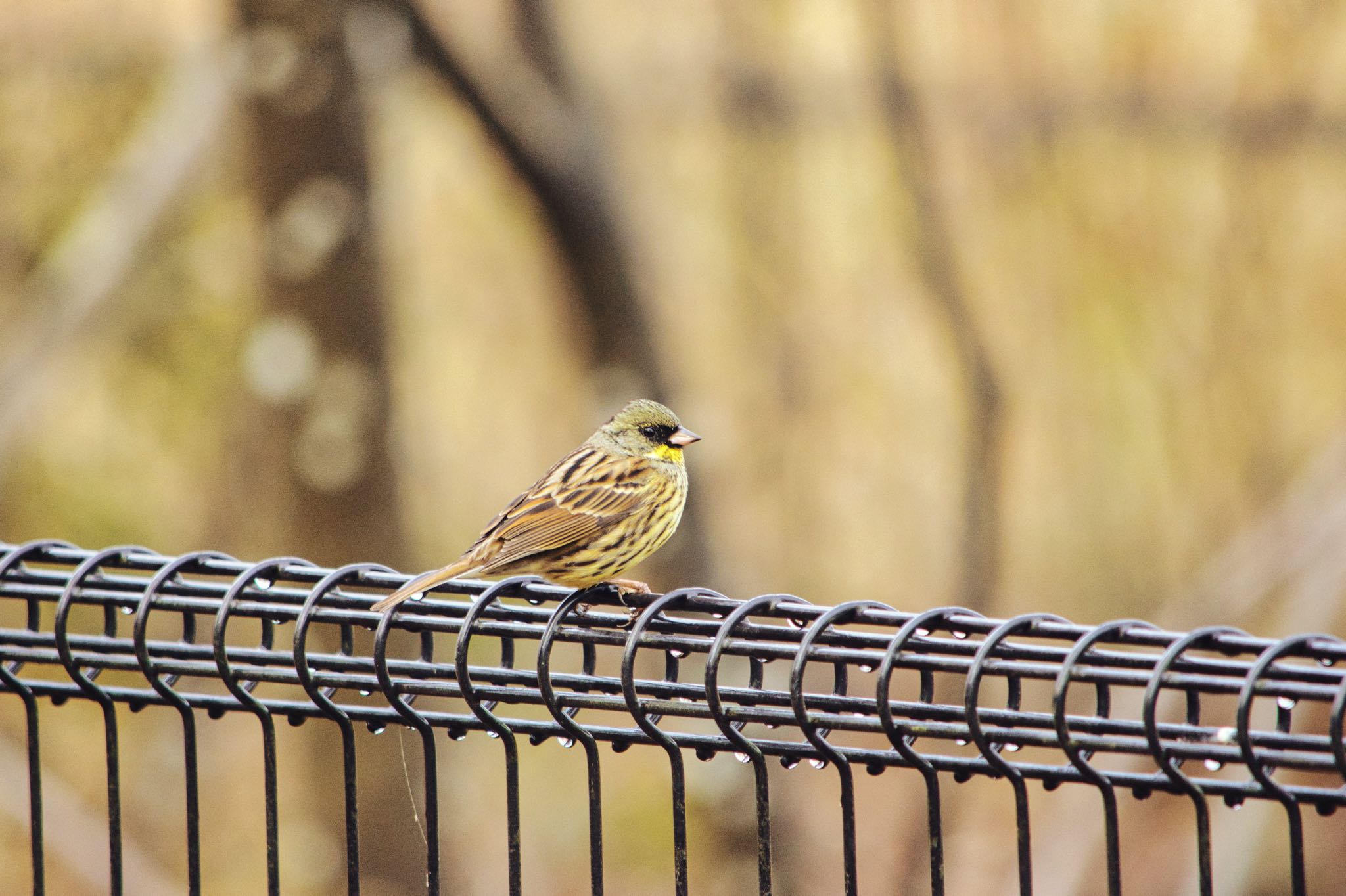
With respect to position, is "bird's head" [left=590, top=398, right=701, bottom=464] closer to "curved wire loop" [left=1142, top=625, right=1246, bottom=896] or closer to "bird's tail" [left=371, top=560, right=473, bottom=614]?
"bird's tail" [left=371, top=560, right=473, bottom=614]

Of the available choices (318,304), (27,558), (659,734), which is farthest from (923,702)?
(318,304)

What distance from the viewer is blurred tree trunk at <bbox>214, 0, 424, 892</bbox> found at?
6367 millimetres

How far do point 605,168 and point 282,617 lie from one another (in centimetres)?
454

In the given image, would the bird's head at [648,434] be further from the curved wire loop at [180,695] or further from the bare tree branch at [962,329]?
the bare tree branch at [962,329]

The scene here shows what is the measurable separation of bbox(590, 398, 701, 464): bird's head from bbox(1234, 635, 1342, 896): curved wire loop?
282cm

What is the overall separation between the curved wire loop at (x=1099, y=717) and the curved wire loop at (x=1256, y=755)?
0.16m

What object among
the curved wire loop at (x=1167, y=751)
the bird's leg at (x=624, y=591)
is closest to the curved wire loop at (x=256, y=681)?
the bird's leg at (x=624, y=591)

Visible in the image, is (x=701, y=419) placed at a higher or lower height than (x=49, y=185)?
lower

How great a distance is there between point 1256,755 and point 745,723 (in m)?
0.77

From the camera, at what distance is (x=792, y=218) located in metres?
8.09

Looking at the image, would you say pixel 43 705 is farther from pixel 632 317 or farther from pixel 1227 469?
pixel 1227 469

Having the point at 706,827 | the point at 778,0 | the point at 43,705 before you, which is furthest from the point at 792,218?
the point at 43,705

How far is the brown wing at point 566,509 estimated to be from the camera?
4074 millimetres

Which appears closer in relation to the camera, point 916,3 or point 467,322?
point 916,3
